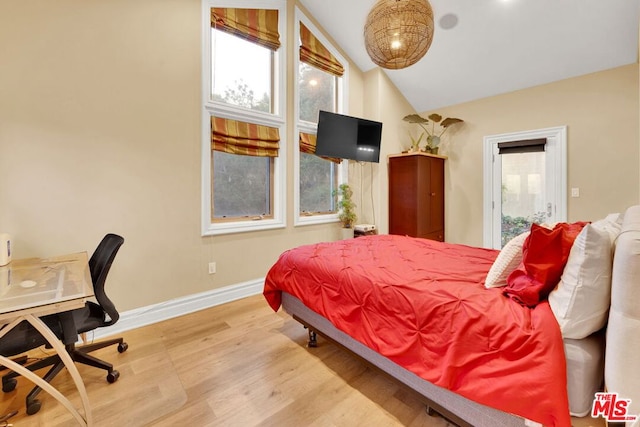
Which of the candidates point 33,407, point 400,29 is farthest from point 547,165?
point 33,407

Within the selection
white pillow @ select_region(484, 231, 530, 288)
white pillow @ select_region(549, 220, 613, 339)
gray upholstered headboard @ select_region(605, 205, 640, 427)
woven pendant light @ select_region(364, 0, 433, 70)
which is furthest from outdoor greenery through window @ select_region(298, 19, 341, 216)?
gray upholstered headboard @ select_region(605, 205, 640, 427)

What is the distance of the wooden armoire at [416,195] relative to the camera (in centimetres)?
413

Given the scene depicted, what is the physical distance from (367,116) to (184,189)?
9.69ft

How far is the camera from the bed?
3.27ft

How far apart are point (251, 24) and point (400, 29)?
2133mm

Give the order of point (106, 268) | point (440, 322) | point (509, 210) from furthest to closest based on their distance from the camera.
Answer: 1. point (509, 210)
2. point (106, 268)
3. point (440, 322)

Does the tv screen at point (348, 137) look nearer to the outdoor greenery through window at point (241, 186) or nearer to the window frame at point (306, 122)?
the window frame at point (306, 122)

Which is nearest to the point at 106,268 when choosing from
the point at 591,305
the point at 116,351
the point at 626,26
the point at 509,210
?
the point at 116,351

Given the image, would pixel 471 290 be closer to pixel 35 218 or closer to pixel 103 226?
pixel 103 226

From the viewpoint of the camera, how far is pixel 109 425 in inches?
58.9

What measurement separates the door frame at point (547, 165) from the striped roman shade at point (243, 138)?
3.15 metres

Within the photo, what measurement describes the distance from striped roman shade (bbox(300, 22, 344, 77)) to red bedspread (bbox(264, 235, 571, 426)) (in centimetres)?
300

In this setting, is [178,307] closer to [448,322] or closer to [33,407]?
[33,407]

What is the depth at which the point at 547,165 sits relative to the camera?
383 centimetres
